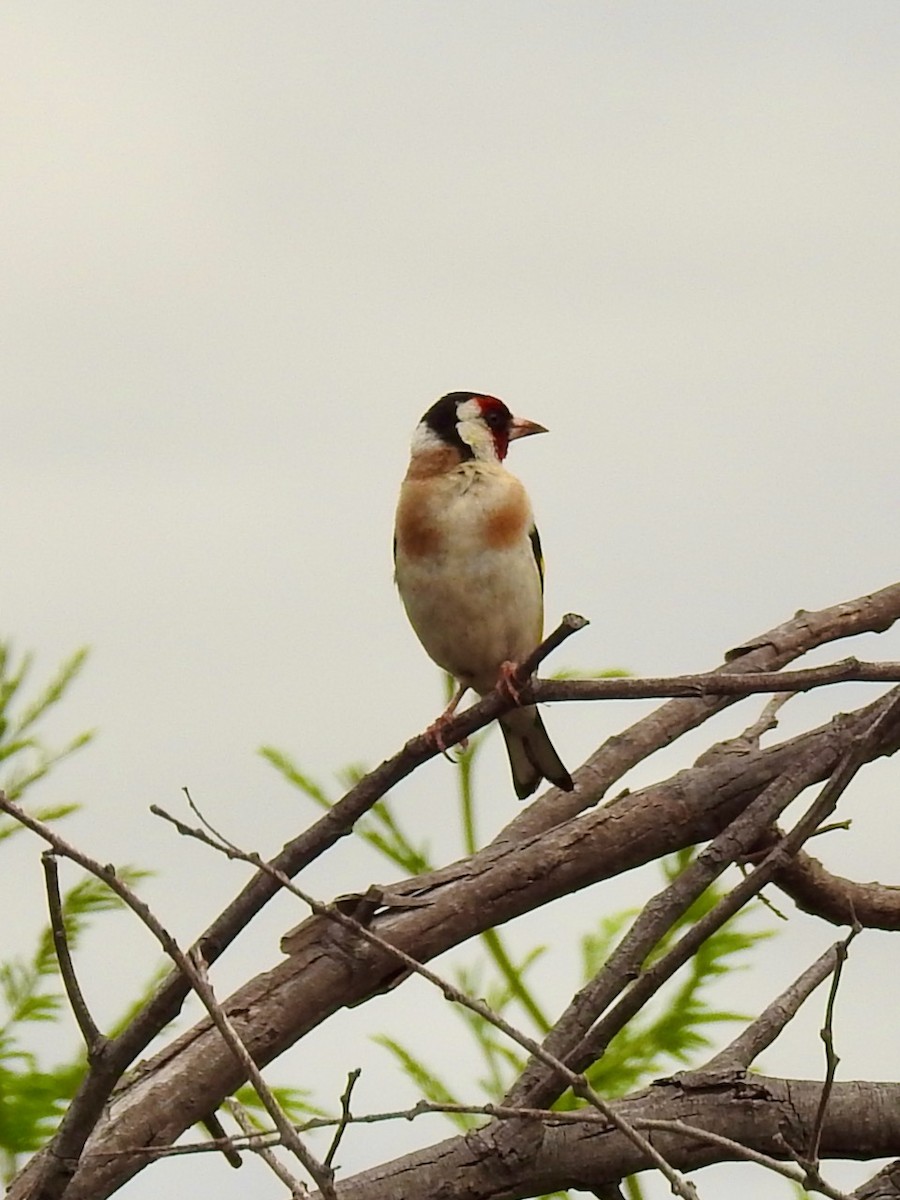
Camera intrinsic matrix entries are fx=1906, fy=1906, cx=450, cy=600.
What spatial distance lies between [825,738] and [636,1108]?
95cm

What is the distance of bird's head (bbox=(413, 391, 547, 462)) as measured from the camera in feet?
17.0

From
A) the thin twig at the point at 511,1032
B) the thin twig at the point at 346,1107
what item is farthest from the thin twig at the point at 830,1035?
the thin twig at the point at 346,1107

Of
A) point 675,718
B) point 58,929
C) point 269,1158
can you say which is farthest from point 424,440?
point 58,929

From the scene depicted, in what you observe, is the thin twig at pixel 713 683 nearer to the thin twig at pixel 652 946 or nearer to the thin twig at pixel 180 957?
the thin twig at pixel 652 946

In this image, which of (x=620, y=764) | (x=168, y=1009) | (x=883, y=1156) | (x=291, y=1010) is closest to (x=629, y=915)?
(x=620, y=764)

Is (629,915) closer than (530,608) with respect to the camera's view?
No

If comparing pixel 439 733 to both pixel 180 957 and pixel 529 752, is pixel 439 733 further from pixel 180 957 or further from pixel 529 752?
pixel 180 957

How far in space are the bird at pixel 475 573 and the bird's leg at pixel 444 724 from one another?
17 mm

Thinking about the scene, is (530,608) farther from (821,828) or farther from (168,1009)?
(168,1009)

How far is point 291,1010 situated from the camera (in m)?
3.82

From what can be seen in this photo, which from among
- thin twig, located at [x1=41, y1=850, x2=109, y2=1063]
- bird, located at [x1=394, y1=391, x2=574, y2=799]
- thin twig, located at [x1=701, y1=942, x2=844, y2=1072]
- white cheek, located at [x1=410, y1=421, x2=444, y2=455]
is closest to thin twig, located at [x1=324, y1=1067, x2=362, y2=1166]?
thin twig, located at [x1=41, y1=850, x2=109, y2=1063]

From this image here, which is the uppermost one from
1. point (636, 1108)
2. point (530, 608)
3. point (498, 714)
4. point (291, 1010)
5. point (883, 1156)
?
point (530, 608)

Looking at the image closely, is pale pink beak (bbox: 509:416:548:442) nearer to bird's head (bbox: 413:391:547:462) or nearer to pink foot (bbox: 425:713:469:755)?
bird's head (bbox: 413:391:547:462)

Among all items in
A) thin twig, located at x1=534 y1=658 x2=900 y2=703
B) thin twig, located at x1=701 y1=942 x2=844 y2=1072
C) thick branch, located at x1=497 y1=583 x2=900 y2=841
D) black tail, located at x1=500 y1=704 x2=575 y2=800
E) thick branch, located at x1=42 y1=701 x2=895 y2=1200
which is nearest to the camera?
thin twig, located at x1=534 y1=658 x2=900 y2=703
